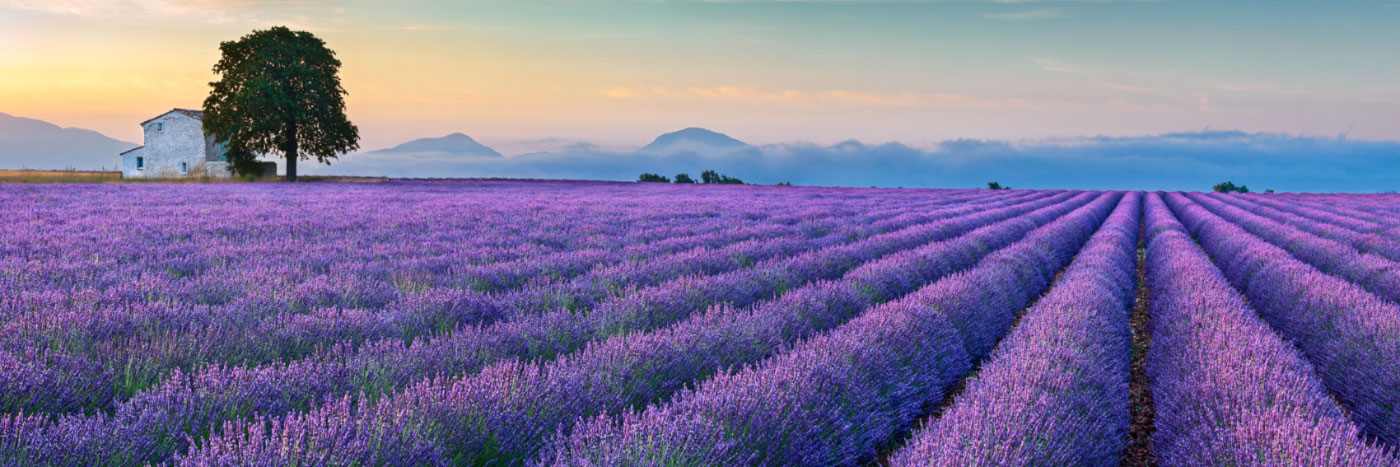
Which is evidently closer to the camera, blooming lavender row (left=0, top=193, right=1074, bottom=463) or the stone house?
blooming lavender row (left=0, top=193, right=1074, bottom=463)

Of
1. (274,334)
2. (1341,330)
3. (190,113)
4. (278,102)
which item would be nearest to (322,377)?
(274,334)

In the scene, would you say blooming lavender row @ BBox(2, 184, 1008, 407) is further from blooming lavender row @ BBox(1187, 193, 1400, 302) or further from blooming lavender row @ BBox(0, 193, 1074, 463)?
blooming lavender row @ BBox(1187, 193, 1400, 302)

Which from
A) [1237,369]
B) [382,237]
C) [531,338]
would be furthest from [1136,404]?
[382,237]

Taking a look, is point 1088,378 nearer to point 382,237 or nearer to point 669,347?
point 669,347

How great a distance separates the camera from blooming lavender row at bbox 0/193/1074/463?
2053mm

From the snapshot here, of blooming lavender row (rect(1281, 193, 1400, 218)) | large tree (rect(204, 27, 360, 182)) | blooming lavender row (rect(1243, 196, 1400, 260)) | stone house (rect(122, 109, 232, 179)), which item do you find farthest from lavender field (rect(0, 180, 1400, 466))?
stone house (rect(122, 109, 232, 179))

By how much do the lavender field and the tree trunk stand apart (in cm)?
2691

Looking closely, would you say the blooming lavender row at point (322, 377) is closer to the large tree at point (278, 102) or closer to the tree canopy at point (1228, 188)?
the large tree at point (278, 102)

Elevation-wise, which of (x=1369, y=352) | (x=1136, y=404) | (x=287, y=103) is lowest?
(x=1136, y=404)

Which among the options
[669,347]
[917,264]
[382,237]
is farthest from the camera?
[382,237]

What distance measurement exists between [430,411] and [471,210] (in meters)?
11.4

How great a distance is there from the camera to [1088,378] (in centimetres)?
342

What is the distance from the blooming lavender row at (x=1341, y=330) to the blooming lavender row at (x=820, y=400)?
196 cm

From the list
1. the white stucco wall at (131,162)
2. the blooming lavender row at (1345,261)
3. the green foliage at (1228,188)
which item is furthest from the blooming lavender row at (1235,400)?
the green foliage at (1228,188)
